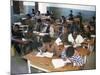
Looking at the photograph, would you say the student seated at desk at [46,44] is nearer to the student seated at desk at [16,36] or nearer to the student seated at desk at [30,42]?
the student seated at desk at [30,42]

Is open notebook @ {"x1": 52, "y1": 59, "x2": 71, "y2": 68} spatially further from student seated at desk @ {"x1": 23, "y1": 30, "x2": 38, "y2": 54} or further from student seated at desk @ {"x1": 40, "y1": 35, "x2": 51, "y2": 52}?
student seated at desk @ {"x1": 23, "y1": 30, "x2": 38, "y2": 54}

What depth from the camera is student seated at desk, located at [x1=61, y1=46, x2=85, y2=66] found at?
222 centimetres

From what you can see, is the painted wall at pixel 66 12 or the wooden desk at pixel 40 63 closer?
the wooden desk at pixel 40 63

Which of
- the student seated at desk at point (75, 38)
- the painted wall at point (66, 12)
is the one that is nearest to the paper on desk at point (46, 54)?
the student seated at desk at point (75, 38)

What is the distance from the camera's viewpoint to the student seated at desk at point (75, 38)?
226 cm

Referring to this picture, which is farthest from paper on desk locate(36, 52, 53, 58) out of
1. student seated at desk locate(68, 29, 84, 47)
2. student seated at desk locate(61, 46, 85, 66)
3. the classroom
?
student seated at desk locate(68, 29, 84, 47)

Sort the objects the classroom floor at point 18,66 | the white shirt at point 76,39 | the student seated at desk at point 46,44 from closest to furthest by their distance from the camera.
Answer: the classroom floor at point 18,66 < the student seated at desk at point 46,44 < the white shirt at point 76,39

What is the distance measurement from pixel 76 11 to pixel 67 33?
292 mm

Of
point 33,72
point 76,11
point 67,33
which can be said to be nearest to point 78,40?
point 67,33

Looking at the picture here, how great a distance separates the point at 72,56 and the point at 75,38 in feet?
0.71

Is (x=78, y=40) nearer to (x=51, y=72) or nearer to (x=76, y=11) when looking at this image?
(x=76, y=11)

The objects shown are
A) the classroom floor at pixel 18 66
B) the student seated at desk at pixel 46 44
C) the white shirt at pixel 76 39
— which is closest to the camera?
the classroom floor at pixel 18 66

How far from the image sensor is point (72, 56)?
88.9 inches

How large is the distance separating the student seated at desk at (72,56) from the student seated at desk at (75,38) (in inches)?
2.8
